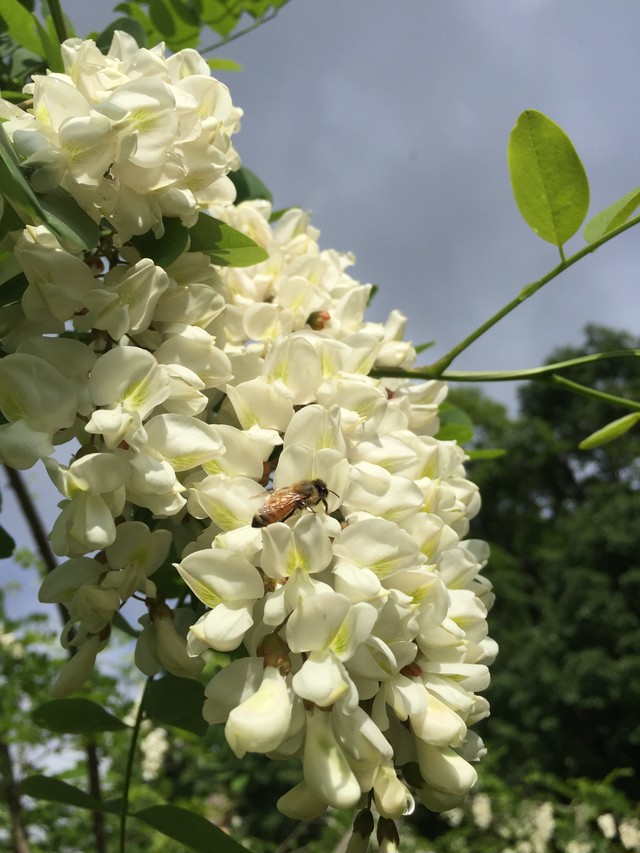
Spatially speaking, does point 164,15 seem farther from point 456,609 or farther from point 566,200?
point 456,609

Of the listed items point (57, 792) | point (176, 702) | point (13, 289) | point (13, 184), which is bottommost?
point (57, 792)

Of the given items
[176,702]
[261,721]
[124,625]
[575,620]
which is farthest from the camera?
[575,620]

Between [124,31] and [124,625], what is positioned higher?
[124,31]

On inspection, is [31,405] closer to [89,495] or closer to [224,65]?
[89,495]

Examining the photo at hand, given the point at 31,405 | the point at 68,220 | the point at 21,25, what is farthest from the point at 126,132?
the point at 21,25

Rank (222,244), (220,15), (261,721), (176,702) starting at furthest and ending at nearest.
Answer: (220,15)
(176,702)
(222,244)
(261,721)

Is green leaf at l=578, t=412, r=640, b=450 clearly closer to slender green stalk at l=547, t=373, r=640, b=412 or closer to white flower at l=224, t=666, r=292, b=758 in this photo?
slender green stalk at l=547, t=373, r=640, b=412

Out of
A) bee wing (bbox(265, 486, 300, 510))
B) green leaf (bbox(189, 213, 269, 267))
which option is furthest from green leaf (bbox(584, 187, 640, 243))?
bee wing (bbox(265, 486, 300, 510))
